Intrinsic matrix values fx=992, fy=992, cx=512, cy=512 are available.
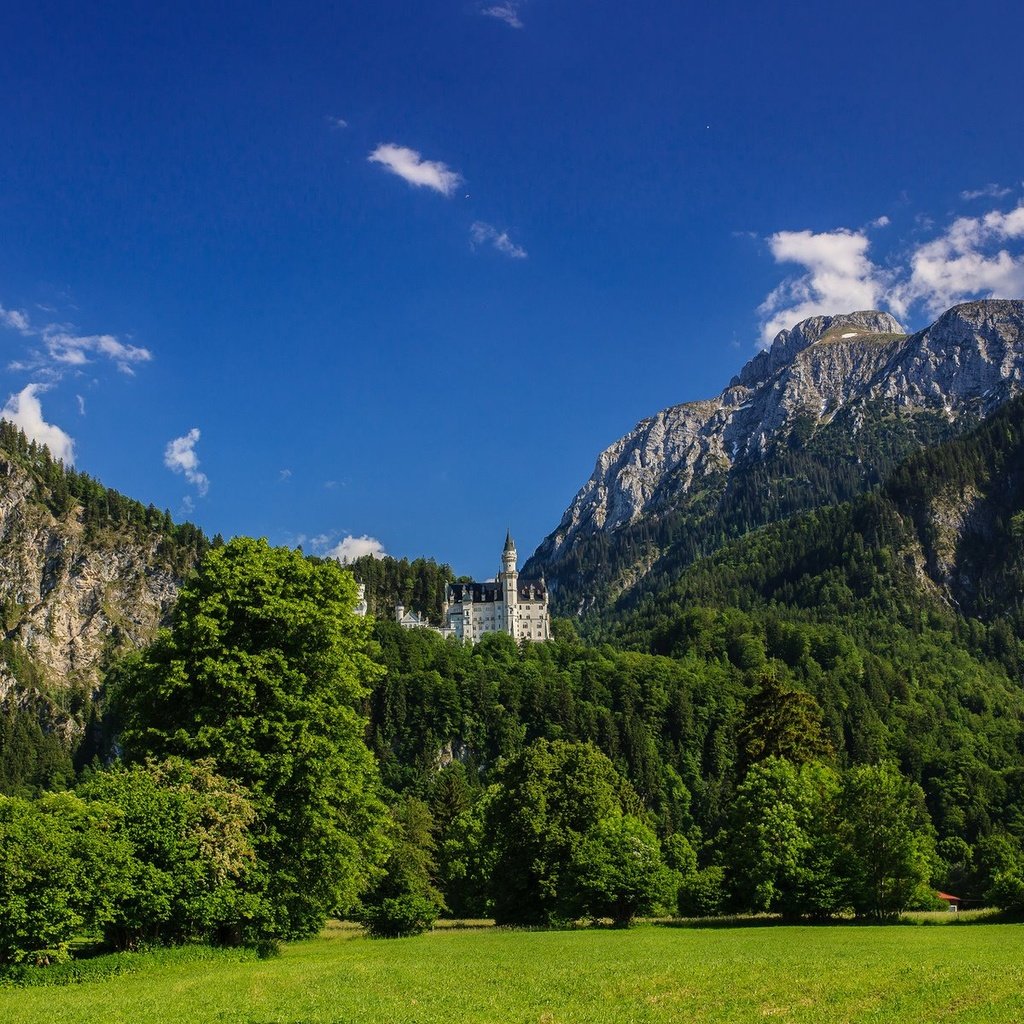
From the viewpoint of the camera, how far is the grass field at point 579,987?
20828mm

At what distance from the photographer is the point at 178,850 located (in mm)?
31078

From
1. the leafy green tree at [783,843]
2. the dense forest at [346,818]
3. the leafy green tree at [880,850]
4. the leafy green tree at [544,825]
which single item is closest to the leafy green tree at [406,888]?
the dense forest at [346,818]

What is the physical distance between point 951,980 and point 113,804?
2411 centimetres

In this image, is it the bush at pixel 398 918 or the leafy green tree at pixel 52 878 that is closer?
the leafy green tree at pixel 52 878

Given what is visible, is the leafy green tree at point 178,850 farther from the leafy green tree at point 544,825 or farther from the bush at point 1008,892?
the bush at point 1008,892

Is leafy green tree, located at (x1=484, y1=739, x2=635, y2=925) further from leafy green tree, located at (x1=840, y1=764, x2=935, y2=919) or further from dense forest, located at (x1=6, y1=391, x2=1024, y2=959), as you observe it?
leafy green tree, located at (x1=840, y1=764, x2=935, y2=919)

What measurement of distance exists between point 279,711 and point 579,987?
15364 millimetres

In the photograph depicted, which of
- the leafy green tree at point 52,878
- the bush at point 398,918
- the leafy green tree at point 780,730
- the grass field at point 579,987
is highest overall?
the leafy green tree at point 780,730

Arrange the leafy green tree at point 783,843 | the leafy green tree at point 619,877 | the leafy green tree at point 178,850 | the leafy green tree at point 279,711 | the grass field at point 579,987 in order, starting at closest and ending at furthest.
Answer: the grass field at point 579,987, the leafy green tree at point 178,850, the leafy green tree at point 279,711, the leafy green tree at point 783,843, the leafy green tree at point 619,877

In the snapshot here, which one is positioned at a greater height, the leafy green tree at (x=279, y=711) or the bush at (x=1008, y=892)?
the leafy green tree at (x=279, y=711)

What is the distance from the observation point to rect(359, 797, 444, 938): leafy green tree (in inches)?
2021

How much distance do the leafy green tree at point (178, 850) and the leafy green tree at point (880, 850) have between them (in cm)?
3061

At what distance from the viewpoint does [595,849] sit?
52.8 meters

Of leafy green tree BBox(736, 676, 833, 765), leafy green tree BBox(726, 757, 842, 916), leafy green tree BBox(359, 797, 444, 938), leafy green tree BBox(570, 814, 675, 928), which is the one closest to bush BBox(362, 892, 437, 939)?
leafy green tree BBox(359, 797, 444, 938)
